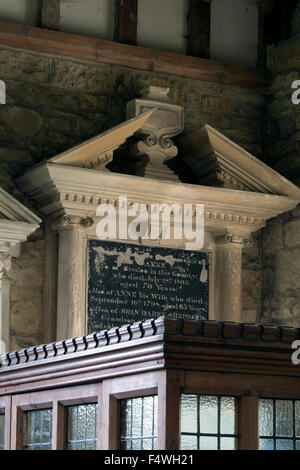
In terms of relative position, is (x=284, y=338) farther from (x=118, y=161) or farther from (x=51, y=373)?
(x=118, y=161)

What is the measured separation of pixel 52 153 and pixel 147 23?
1327mm

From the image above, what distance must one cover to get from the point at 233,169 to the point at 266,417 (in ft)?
14.6

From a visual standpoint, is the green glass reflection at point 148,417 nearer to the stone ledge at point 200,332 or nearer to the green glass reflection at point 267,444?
the stone ledge at point 200,332

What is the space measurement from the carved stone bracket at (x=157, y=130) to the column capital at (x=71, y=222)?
21.6 inches

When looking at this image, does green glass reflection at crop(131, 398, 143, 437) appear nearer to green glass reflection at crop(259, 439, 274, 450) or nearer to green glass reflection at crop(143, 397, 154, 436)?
green glass reflection at crop(143, 397, 154, 436)

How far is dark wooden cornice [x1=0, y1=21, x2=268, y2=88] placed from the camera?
6.64m

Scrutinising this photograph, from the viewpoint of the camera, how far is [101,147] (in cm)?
646

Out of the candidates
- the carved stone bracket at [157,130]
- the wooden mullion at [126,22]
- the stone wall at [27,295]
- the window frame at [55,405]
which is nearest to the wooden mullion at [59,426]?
the window frame at [55,405]

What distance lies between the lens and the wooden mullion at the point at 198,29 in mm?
7320

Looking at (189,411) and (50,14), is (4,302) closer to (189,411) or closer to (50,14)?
(50,14)

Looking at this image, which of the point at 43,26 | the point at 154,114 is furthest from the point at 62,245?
the point at 43,26

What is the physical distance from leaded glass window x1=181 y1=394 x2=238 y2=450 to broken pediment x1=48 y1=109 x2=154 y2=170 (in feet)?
12.7

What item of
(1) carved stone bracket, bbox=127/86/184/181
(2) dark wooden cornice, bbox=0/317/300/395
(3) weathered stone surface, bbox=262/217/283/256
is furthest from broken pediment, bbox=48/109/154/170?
(2) dark wooden cornice, bbox=0/317/300/395

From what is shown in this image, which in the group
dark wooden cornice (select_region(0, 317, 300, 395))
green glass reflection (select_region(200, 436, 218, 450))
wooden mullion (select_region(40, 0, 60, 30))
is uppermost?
wooden mullion (select_region(40, 0, 60, 30))
